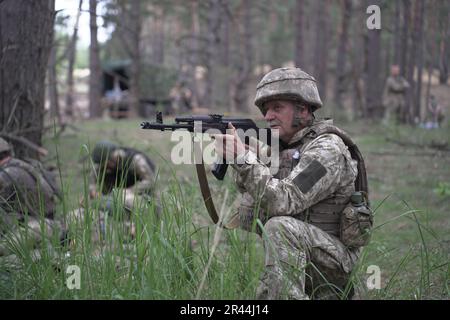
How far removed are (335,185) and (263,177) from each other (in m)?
0.42

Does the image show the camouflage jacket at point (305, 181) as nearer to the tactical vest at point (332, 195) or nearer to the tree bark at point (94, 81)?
the tactical vest at point (332, 195)

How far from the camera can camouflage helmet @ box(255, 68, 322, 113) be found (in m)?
3.48

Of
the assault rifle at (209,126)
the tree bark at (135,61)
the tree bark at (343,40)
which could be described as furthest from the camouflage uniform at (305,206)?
the tree bark at (343,40)

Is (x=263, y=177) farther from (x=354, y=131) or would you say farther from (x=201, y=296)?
(x=354, y=131)

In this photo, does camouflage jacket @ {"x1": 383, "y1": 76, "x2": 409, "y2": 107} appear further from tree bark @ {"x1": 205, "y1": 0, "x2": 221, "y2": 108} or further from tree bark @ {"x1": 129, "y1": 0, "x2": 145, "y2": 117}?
tree bark @ {"x1": 129, "y1": 0, "x2": 145, "y2": 117}

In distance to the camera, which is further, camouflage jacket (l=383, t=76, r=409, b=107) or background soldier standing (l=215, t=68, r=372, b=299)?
camouflage jacket (l=383, t=76, r=409, b=107)

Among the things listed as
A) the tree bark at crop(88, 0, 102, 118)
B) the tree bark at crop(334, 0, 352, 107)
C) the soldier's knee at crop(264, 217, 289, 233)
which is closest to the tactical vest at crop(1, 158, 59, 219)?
the soldier's knee at crop(264, 217, 289, 233)

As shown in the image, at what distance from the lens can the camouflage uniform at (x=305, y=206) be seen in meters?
2.97

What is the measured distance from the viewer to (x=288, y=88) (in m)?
3.48

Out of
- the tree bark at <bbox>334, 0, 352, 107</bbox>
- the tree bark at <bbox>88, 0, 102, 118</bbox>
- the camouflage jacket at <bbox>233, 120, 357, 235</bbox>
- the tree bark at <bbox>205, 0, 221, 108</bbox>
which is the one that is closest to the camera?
the camouflage jacket at <bbox>233, 120, 357, 235</bbox>

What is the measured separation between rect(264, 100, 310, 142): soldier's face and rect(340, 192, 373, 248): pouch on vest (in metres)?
0.55

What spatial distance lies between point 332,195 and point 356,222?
0.71ft

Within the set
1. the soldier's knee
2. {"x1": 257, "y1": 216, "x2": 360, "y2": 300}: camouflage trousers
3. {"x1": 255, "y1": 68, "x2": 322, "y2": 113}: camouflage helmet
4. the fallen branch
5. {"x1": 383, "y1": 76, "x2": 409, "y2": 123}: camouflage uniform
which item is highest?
{"x1": 383, "y1": 76, "x2": 409, "y2": 123}: camouflage uniform

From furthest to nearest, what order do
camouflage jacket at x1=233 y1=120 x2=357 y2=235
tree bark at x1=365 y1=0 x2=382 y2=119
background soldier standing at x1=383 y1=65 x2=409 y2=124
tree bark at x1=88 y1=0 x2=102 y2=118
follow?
tree bark at x1=88 y1=0 x2=102 y2=118
background soldier standing at x1=383 y1=65 x2=409 y2=124
tree bark at x1=365 y1=0 x2=382 y2=119
camouflage jacket at x1=233 y1=120 x2=357 y2=235
